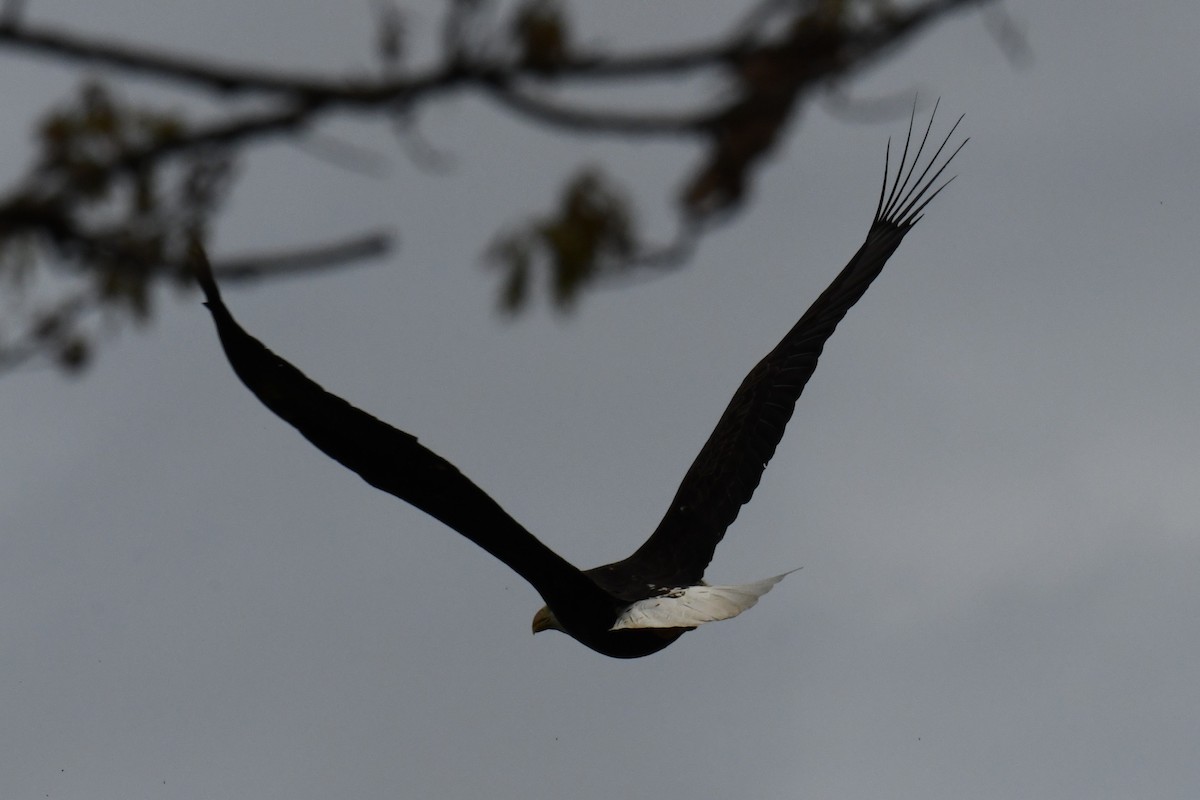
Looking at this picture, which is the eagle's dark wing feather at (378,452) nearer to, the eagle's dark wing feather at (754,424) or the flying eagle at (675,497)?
the flying eagle at (675,497)

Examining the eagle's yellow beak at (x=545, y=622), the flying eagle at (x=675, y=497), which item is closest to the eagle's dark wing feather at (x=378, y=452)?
the flying eagle at (x=675, y=497)

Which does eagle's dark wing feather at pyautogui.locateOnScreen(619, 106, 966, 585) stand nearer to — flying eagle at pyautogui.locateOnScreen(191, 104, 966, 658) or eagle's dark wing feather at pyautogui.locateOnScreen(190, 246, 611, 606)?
flying eagle at pyautogui.locateOnScreen(191, 104, 966, 658)

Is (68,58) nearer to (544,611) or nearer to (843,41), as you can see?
(843,41)

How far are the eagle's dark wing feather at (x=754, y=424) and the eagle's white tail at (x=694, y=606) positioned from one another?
99cm

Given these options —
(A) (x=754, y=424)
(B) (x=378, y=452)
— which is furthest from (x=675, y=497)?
(B) (x=378, y=452)

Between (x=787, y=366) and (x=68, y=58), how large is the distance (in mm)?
7051

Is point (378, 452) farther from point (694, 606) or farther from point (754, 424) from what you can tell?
point (754, 424)

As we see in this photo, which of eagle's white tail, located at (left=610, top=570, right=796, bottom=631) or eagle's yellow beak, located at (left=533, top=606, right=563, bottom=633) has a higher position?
eagle's yellow beak, located at (left=533, top=606, right=563, bottom=633)

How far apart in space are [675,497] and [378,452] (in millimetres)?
3324

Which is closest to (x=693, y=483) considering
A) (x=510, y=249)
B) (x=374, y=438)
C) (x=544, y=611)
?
(x=544, y=611)

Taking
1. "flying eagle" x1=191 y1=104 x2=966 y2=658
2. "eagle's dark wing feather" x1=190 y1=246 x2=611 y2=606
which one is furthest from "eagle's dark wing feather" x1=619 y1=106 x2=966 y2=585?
"eagle's dark wing feather" x1=190 y1=246 x2=611 y2=606

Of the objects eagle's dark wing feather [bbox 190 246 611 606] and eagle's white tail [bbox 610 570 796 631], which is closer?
eagle's dark wing feather [bbox 190 246 611 606]

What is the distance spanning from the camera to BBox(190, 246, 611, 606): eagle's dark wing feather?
5.22m

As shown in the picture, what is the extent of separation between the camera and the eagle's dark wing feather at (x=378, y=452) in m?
5.22
